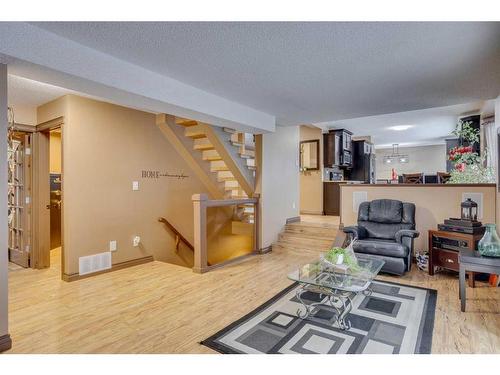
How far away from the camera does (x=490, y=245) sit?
115 inches

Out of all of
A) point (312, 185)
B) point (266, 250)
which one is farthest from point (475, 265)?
point (312, 185)

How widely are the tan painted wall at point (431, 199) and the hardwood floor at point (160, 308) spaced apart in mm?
933

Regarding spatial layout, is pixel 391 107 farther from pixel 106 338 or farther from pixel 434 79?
pixel 106 338

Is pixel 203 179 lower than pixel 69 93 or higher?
lower

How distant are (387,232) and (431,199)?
962 mm

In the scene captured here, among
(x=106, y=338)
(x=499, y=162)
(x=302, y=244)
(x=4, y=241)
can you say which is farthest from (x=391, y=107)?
(x=4, y=241)

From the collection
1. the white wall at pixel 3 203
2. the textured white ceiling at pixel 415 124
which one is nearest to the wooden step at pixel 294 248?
the textured white ceiling at pixel 415 124

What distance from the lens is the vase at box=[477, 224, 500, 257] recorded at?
114 inches

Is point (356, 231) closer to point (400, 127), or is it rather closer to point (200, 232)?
point (200, 232)

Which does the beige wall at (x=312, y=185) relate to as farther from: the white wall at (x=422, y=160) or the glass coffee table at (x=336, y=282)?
the white wall at (x=422, y=160)

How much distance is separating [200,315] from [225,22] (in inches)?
97.2

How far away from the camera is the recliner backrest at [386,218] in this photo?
439 cm
